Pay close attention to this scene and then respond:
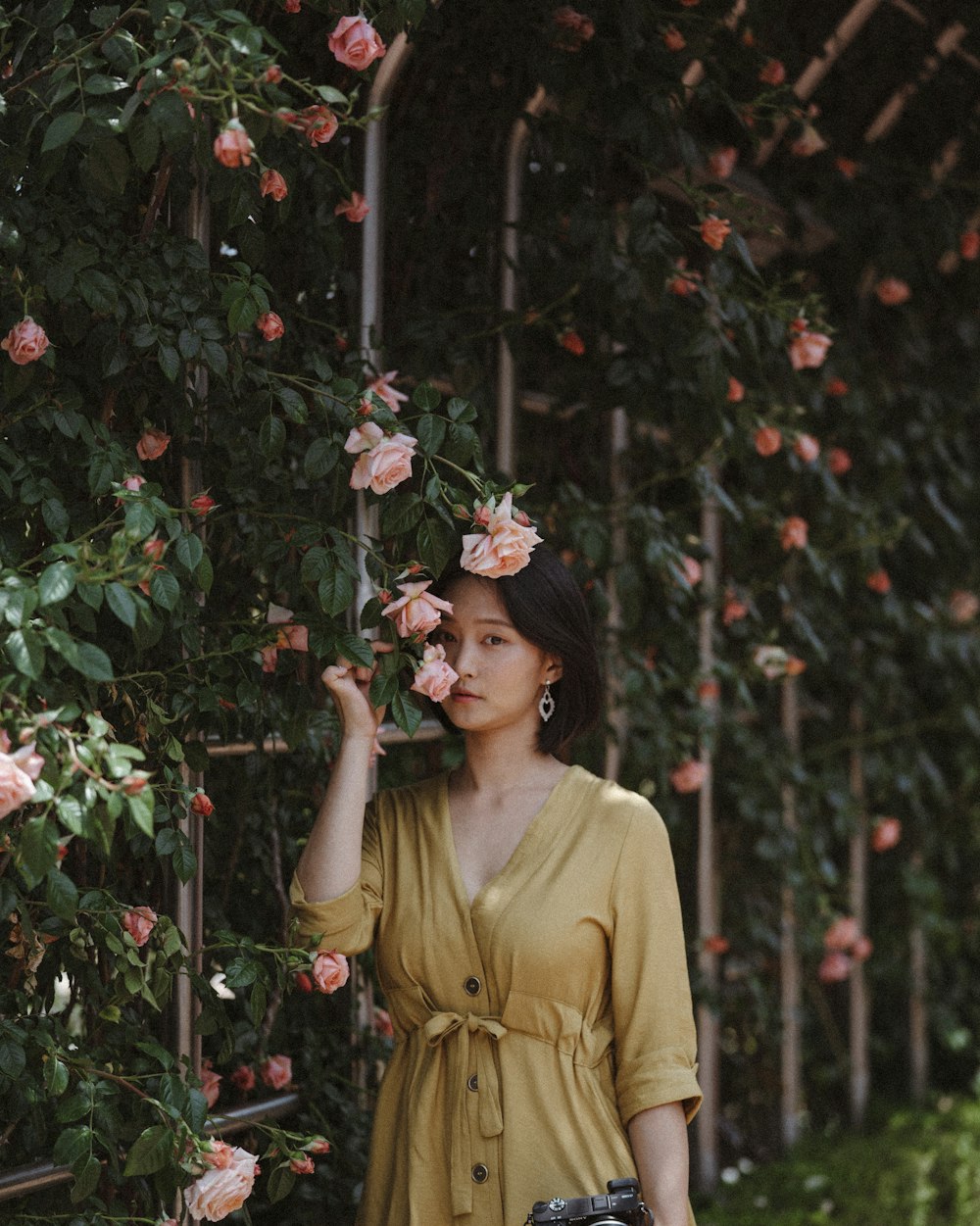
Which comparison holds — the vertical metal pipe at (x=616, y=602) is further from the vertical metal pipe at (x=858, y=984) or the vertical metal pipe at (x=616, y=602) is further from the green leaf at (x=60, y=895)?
the green leaf at (x=60, y=895)

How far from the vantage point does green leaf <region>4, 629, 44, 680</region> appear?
1355mm

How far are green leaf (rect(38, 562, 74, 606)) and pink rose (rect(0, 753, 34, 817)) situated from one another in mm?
158

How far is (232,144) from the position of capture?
145 centimetres

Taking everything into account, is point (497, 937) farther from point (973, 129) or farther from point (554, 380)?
point (973, 129)

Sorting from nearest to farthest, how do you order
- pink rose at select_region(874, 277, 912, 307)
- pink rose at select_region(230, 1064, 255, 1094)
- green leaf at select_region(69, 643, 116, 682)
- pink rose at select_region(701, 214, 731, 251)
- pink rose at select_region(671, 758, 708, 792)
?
green leaf at select_region(69, 643, 116, 682) → pink rose at select_region(230, 1064, 255, 1094) → pink rose at select_region(701, 214, 731, 251) → pink rose at select_region(671, 758, 708, 792) → pink rose at select_region(874, 277, 912, 307)

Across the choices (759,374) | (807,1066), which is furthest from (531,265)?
(807,1066)

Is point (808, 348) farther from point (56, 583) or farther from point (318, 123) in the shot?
point (56, 583)

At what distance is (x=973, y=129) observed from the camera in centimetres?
356

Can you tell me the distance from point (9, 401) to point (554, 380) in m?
1.36

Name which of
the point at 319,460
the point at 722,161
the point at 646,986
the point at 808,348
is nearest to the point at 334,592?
the point at 319,460

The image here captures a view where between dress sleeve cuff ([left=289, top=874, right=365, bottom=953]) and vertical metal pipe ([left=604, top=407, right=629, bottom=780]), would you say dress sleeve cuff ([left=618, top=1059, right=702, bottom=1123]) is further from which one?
vertical metal pipe ([left=604, top=407, right=629, bottom=780])

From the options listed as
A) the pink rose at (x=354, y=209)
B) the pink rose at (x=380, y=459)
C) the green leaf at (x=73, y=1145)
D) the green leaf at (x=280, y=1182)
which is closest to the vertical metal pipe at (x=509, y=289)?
the pink rose at (x=354, y=209)

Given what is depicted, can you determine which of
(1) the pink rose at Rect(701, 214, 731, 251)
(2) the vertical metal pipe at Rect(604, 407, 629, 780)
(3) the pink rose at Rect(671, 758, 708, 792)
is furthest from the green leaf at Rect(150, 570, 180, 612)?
(3) the pink rose at Rect(671, 758, 708, 792)

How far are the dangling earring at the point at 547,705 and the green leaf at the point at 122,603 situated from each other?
643 millimetres
